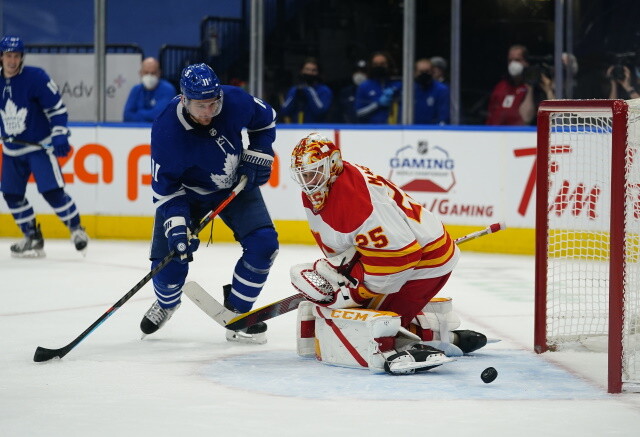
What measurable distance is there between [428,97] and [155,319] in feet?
11.8

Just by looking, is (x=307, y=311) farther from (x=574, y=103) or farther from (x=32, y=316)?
(x=32, y=316)

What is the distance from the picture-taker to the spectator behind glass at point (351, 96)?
746 cm

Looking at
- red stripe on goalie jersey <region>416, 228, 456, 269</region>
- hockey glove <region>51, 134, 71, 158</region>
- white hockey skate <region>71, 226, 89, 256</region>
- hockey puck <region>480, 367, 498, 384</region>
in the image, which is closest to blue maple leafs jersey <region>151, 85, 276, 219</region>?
red stripe on goalie jersey <region>416, 228, 456, 269</region>

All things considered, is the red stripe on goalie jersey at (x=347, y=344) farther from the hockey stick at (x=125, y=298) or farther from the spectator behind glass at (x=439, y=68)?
the spectator behind glass at (x=439, y=68)

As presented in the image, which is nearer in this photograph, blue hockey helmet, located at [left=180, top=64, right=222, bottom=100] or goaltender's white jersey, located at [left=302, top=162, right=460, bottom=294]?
goaltender's white jersey, located at [left=302, top=162, right=460, bottom=294]

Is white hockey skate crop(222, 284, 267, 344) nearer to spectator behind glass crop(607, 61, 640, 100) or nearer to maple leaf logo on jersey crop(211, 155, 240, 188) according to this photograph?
maple leaf logo on jersey crop(211, 155, 240, 188)

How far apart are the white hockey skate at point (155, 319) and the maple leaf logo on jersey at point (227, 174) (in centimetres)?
49

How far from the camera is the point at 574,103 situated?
11.5 ft

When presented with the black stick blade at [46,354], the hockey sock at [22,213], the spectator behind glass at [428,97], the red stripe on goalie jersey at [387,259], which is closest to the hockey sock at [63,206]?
the hockey sock at [22,213]

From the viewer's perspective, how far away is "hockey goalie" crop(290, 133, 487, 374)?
3287mm

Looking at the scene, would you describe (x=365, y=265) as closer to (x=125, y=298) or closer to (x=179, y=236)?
(x=179, y=236)

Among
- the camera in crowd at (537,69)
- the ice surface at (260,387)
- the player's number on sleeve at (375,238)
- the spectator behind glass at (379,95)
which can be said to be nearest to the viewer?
the ice surface at (260,387)

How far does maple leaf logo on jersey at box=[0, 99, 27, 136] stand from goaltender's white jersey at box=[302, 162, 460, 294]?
3378mm

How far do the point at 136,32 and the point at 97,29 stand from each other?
2.11 feet
